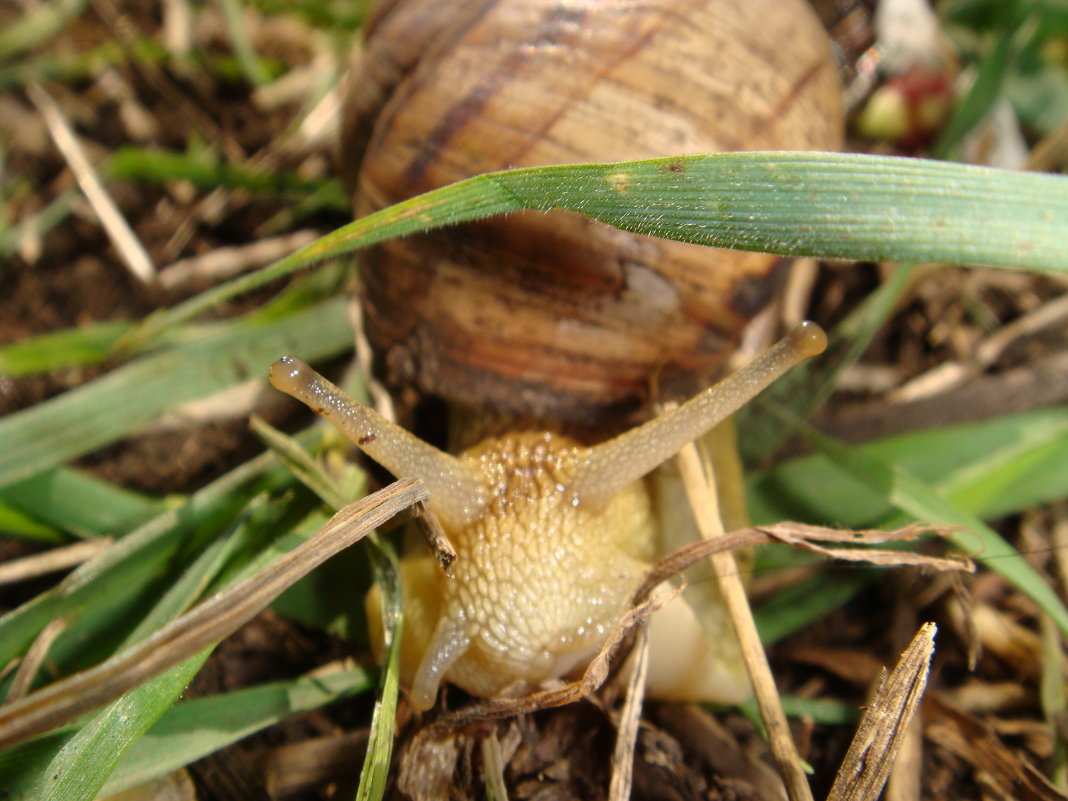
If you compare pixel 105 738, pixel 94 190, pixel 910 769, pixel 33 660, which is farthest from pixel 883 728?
pixel 94 190

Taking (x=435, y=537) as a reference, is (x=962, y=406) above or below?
below

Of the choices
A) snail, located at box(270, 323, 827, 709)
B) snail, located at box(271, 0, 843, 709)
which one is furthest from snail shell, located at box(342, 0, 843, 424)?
snail, located at box(270, 323, 827, 709)

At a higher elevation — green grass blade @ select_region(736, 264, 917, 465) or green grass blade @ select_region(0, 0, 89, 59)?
green grass blade @ select_region(0, 0, 89, 59)

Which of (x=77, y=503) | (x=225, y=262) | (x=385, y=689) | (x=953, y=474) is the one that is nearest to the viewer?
(x=385, y=689)

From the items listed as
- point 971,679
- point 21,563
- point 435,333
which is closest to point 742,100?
point 435,333

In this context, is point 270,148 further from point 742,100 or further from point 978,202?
point 978,202

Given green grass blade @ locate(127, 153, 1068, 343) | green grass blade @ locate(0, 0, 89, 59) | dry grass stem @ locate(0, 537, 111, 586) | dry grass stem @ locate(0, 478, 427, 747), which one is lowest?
dry grass stem @ locate(0, 537, 111, 586)

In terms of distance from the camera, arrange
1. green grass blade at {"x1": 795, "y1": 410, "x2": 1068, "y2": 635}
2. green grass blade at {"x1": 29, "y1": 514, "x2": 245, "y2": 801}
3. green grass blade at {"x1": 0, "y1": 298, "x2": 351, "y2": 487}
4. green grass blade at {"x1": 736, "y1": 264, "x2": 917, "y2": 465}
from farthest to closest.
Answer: green grass blade at {"x1": 736, "y1": 264, "x2": 917, "y2": 465} → green grass blade at {"x1": 0, "y1": 298, "x2": 351, "y2": 487} → green grass blade at {"x1": 795, "y1": 410, "x2": 1068, "y2": 635} → green grass blade at {"x1": 29, "y1": 514, "x2": 245, "y2": 801}

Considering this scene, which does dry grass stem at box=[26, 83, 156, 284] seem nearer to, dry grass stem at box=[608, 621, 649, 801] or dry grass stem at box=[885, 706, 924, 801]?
dry grass stem at box=[608, 621, 649, 801]

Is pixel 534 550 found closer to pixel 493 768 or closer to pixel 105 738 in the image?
pixel 493 768
